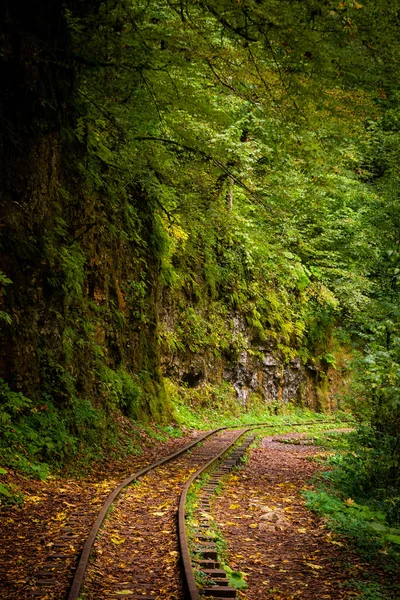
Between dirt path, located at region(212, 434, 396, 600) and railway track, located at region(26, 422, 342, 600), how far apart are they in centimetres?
41

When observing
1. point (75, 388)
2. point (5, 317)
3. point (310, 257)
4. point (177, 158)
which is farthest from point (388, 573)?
point (310, 257)

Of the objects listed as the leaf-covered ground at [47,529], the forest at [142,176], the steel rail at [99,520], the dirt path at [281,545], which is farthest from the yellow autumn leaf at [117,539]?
the forest at [142,176]

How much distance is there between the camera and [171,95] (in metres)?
11.0

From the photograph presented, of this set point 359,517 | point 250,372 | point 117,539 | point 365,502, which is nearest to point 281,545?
point 359,517

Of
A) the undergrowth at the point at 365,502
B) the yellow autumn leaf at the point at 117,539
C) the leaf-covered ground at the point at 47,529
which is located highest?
the leaf-covered ground at the point at 47,529

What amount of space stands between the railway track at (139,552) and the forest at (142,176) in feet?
5.30

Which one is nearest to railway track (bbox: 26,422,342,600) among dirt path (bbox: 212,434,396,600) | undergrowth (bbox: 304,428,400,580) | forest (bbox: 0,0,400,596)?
dirt path (bbox: 212,434,396,600)

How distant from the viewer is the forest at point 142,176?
8.00 m

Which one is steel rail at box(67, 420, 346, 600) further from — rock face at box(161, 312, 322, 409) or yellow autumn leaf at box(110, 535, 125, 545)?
rock face at box(161, 312, 322, 409)

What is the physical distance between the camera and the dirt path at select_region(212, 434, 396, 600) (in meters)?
5.52

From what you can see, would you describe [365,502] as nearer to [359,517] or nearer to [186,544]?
[359,517]

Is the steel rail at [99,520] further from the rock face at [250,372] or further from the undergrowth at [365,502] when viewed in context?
the rock face at [250,372]

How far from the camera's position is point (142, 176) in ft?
46.2

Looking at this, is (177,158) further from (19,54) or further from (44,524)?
(44,524)
